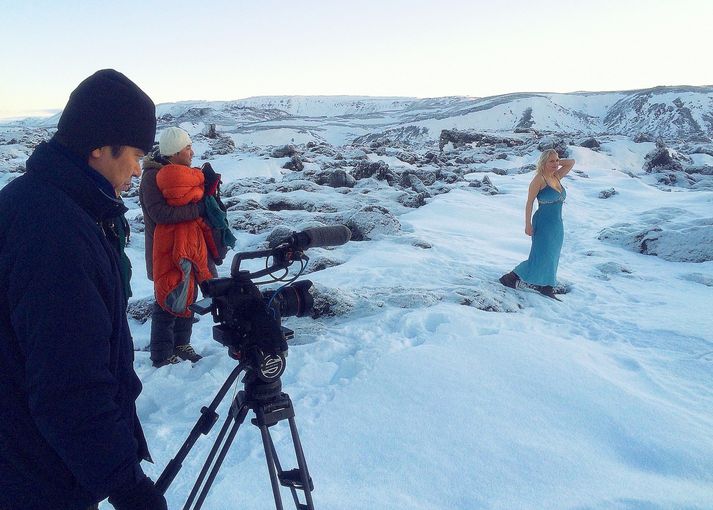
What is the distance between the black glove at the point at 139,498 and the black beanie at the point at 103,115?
1040mm

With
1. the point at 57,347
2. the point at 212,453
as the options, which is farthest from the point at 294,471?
the point at 57,347

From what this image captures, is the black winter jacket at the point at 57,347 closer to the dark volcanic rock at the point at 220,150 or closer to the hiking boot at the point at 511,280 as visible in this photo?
the hiking boot at the point at 511,280

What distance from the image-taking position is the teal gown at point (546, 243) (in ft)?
21.6

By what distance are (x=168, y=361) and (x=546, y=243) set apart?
5.01m

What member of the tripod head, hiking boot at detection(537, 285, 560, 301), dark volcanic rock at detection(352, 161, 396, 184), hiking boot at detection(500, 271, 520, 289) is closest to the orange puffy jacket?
the tripod head

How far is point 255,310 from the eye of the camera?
1.86m

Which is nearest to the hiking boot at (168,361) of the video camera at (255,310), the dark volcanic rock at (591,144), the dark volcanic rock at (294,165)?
the video camera at (255,310)

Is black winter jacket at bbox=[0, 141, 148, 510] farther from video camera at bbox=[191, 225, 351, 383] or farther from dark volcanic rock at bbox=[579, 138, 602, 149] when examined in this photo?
dark volcanic rock at bbox=[579, 138, 602, 149]

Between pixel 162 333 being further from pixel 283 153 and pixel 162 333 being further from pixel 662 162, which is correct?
pixel 662 162

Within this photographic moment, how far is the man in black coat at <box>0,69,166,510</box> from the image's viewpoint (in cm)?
131

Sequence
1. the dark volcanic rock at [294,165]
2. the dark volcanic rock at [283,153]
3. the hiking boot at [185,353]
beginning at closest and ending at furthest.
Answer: the hiking boot at [185,353]
the dark volcanic rock at [294,165]
the dark volcanic rock at [283,153]

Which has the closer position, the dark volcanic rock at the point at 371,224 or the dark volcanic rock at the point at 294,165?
the dark volcanic rock at the point at 371,224

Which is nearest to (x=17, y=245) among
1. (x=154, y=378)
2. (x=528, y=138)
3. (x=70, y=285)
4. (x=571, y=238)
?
(x=70, y=285)

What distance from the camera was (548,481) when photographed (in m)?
2.75
